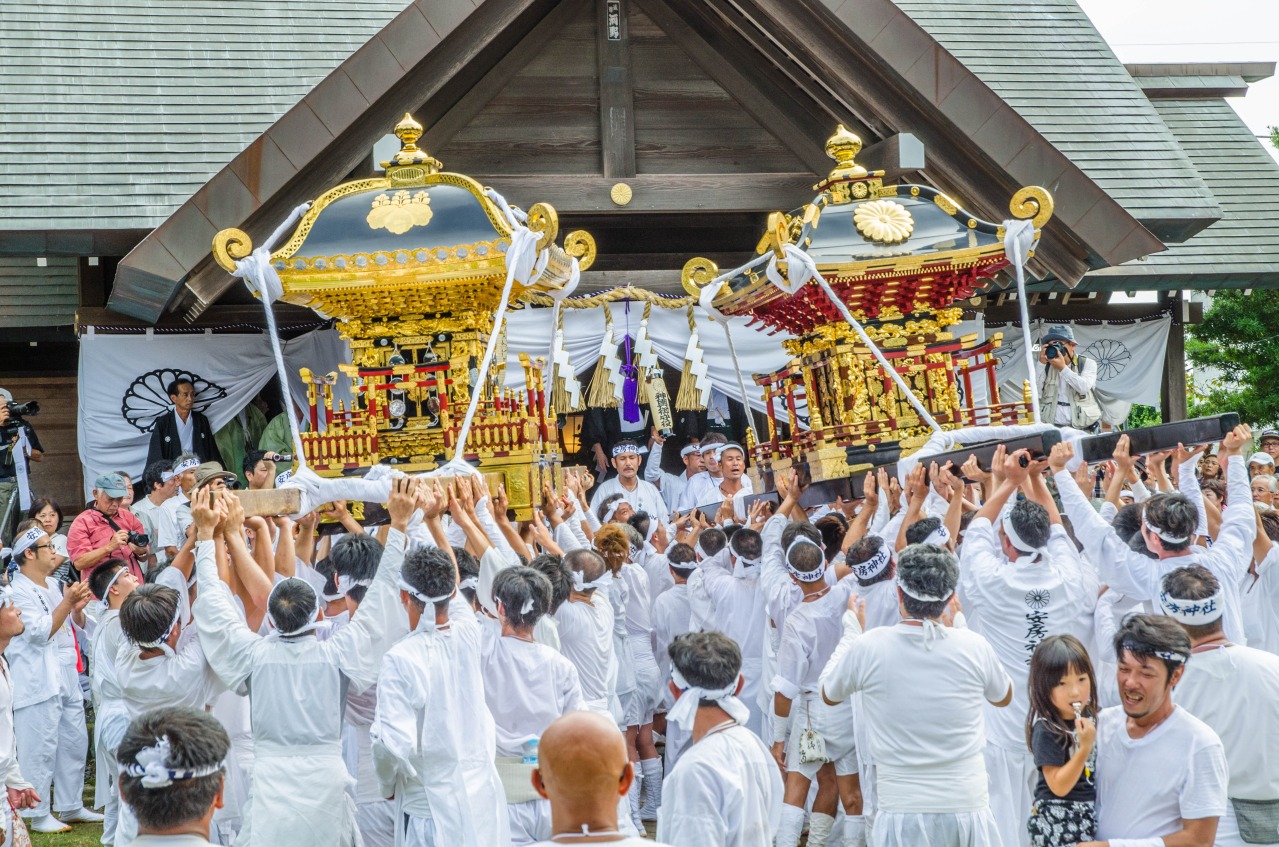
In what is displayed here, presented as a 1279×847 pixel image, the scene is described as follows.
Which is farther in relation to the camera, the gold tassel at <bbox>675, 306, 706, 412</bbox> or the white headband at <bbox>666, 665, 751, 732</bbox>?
the gold tassel at <bbox>675, 306, 706, 412</bbox>

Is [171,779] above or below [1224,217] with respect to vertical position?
below

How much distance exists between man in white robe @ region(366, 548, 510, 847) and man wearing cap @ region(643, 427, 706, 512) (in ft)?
20.4

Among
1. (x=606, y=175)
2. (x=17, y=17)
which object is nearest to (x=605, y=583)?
(x=606, y=175)

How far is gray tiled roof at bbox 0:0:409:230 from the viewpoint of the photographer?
9734 mm

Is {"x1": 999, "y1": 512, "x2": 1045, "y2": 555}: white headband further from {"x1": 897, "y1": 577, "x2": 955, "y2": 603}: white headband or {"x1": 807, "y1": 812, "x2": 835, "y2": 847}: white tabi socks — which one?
{"x1": 807, "y1": 812, "x2": 835, "y2": 847}: white tabi socks

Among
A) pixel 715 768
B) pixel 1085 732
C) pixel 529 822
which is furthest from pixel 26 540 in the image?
pixel 1085 732

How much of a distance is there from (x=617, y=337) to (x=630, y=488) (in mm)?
1182

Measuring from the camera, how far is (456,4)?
9484 mm

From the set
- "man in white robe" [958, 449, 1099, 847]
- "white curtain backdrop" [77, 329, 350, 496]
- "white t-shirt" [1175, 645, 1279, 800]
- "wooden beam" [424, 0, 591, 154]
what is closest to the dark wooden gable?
"wooden beam" [424, 0, 591, 154]

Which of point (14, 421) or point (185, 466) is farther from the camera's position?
A: point (14, 421)

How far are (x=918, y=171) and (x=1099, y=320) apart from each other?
3.30m

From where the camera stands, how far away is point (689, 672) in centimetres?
417

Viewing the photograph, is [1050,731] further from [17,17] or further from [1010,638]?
[17,17]

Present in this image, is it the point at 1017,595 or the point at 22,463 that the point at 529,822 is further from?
the point at 22,463
